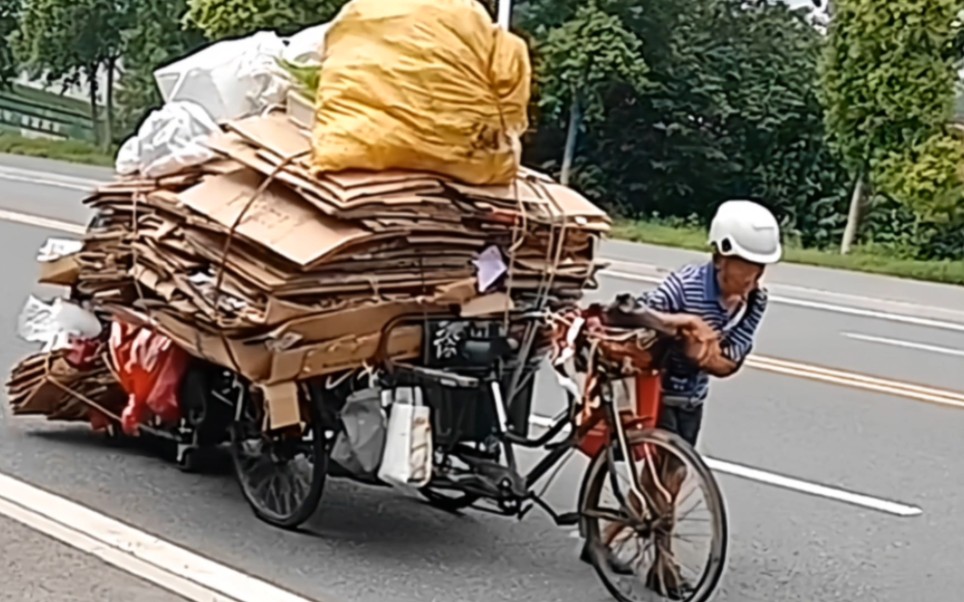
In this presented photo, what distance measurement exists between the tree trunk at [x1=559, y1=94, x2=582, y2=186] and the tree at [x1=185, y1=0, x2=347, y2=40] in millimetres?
4826

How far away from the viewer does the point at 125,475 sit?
6.92 m

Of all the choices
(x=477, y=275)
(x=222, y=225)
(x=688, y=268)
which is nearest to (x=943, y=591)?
(x=688, y=268)

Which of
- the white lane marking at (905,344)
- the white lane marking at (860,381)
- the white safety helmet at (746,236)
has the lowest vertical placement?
the white lane marking at (905,344)

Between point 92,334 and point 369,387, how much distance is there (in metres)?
1.94

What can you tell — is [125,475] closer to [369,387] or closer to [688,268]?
[369,387]

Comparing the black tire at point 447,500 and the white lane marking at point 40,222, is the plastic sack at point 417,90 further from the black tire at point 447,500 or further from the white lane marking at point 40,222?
the white lane marking at point 40,222

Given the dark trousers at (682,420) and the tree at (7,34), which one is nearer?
the dark trousers at (682,420)

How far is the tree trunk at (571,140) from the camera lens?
28453 mm

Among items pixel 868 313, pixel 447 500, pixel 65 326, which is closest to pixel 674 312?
pixel 447 500

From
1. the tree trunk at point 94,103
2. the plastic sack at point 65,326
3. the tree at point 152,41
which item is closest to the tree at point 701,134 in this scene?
the tree at point 152,41

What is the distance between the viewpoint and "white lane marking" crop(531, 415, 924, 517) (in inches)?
278

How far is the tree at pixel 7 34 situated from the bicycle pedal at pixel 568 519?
1369 inches

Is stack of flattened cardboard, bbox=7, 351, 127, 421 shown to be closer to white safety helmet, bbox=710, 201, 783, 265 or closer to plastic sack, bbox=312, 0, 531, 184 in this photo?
plastic sack, bbox=312, 0, 531, 184

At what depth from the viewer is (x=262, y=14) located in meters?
28.5
